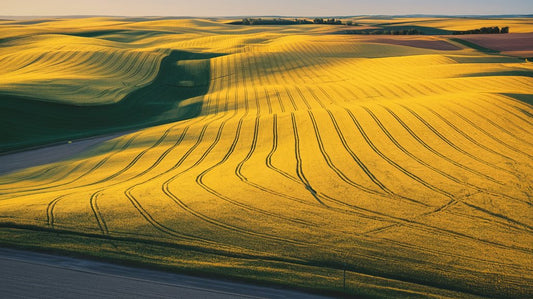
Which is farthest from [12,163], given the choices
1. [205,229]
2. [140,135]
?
[205,229]

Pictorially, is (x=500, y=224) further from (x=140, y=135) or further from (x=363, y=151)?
(x=140, y=135)

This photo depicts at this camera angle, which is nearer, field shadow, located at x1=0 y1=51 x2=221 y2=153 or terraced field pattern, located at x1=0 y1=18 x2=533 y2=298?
terraced field pattern, located at x1=0 y1=18 x2=533 y2=298

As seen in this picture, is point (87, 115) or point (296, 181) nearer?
point (296, 181)

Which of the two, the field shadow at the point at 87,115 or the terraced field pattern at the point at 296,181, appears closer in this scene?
the terraced field pattern at the point at 296,181

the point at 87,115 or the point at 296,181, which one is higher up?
the point at 87,115
